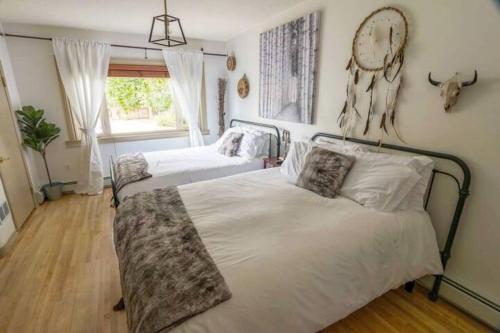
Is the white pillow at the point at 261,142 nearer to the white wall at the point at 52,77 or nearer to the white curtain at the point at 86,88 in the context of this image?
the white wall at the point at 52,77

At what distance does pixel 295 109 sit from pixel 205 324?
242 centimetres

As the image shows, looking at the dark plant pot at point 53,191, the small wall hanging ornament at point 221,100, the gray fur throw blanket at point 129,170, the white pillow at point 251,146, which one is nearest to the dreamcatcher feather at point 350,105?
the white pillow at point 251,146

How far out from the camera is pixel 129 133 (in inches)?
160

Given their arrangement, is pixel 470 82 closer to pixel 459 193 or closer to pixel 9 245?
pixel 459 193

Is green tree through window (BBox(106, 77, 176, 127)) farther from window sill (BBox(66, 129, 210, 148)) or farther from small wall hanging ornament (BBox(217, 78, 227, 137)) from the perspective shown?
small wall hanging ornament (BBox(217, 78, 227, 137))

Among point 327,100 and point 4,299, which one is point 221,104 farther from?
point 4,299

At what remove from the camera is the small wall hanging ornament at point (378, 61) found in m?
1.83

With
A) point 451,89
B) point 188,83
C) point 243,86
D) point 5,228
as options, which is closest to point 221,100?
point 188,83

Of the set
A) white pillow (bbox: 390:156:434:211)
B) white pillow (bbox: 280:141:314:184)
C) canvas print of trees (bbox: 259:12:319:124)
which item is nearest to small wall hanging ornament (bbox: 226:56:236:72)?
canvas print of trees (bbox: 259:12:319:124)

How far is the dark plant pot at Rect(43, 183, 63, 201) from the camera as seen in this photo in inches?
139

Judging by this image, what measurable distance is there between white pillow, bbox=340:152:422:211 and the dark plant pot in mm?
3942

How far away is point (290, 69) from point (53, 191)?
3.73m

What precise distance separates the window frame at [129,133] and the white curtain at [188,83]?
152 millimetres

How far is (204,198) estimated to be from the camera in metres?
1.91
